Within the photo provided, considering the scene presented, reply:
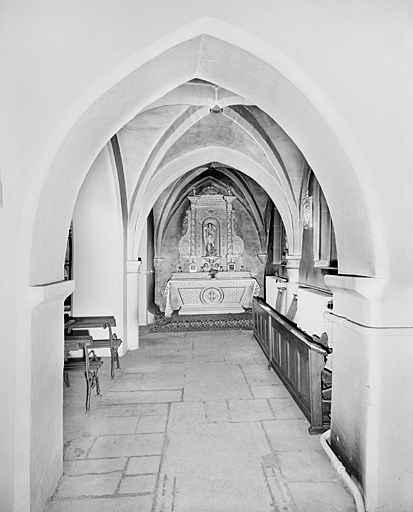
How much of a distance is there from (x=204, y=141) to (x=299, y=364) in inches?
232

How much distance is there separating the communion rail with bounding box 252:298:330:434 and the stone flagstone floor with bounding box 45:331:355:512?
170 millimetres

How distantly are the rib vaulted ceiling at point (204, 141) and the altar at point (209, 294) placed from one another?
124 inches

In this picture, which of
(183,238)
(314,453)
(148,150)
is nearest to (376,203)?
(314,453)

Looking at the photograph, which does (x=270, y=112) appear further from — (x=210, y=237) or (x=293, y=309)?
(x=210, y=237)

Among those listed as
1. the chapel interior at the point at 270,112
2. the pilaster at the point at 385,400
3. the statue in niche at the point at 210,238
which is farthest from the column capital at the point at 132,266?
the statue in niche at the point at 210,238

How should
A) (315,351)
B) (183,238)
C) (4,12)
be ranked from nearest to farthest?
(4,12) < (315,351) < (183,238)

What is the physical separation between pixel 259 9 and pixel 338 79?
70 centimetres

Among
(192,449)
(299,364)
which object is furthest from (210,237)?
(192,449)

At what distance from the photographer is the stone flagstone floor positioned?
272 centimetres

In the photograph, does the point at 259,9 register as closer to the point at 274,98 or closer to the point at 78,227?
the point at 274,98

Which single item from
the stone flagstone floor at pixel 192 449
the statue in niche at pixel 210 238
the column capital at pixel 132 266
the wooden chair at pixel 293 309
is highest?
the statue in niche at pixel 210 238

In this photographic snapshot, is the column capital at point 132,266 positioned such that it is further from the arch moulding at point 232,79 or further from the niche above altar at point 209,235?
the niche above altar at point 209,235

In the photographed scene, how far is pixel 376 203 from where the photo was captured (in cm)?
258

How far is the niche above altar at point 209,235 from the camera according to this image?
13.9 metres
